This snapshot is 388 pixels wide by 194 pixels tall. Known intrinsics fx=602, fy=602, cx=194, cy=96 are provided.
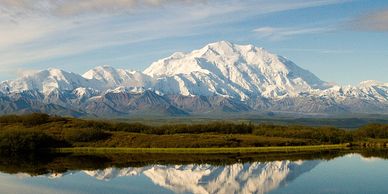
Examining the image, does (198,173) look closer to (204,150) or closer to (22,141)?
(204,150)

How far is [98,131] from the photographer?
162 meters

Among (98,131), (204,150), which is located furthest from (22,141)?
(204,150)

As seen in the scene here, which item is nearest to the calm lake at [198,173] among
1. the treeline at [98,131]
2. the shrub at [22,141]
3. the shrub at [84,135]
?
the shrub at [22,141]

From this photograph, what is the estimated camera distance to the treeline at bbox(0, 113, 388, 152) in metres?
149

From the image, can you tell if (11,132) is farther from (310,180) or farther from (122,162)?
(310,180)

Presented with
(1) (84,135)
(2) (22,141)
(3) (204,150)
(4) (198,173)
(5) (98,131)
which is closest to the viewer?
(4) (198,173)

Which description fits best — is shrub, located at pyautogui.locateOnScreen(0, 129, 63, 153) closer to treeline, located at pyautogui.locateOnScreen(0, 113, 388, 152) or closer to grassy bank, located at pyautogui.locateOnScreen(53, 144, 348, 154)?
treeline, located at pyautogui.locateOnScreen(0, 113, 388, 152)

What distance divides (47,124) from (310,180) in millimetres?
113474

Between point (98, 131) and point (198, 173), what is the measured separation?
6847 centimetres

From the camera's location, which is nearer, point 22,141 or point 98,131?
point 22,141

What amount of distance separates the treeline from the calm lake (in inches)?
660

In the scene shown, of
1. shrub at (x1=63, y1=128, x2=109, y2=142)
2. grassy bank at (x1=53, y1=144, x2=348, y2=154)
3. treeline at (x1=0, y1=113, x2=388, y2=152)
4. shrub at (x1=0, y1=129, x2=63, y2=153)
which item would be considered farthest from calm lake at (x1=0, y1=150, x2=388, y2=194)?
A: shrub at (x1=63, y1=128, x2=109, y2=142)

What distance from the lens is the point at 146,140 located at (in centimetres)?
15550

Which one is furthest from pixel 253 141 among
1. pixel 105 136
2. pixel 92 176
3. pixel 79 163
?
pixel 92 176
